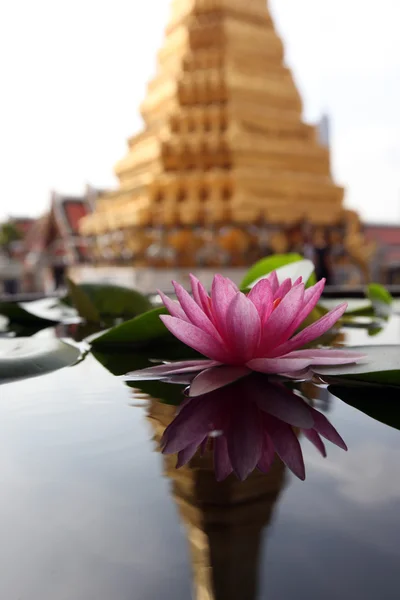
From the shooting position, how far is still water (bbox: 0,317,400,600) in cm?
12

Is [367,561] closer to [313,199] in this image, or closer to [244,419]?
[244,419]

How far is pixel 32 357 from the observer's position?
0.39 m

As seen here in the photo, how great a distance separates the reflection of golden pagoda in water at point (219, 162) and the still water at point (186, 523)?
3.28m

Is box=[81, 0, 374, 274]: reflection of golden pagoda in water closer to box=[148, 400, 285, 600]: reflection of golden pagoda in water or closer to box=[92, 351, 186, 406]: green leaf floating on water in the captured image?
box=[92, 351, 186, 406]: green leaf floating on water

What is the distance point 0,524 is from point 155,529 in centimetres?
4

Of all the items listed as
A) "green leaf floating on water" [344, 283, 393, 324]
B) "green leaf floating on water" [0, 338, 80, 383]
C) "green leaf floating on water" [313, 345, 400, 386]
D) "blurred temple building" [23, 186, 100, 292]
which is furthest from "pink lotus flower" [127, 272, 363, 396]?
"blurred temple building" [23, 186, 100, 292]

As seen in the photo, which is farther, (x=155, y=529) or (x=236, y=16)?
(x=236, y=16)

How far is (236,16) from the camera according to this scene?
13.8 ft

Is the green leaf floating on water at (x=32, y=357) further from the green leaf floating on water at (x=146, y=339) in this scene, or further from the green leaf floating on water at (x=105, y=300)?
the green leaf floating on water at (x=105, y=300)

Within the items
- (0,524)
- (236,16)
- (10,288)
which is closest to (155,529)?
(0,524)

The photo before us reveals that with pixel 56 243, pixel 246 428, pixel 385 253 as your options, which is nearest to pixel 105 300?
pixel 246 428

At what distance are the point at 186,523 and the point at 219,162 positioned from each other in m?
3.66

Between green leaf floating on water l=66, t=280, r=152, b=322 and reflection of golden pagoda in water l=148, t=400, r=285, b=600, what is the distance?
44 centimetres

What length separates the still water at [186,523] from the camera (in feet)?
0.39
